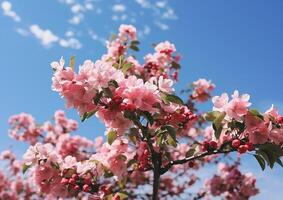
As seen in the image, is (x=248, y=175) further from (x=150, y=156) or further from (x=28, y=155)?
(x=28, y=155)

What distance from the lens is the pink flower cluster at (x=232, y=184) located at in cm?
736

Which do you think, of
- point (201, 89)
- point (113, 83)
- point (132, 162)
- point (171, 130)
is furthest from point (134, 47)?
point (113, 83)

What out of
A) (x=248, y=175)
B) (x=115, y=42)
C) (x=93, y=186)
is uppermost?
(x=115, y=42)

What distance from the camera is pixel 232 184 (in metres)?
7.77

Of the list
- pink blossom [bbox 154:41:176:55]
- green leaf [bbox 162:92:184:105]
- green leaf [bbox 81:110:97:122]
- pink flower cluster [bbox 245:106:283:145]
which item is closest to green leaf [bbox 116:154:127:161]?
green leaf [bbox 81:110:97:122]

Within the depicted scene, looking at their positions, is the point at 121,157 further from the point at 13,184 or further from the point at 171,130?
the point at 13,184

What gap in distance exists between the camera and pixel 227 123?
298 centimetres

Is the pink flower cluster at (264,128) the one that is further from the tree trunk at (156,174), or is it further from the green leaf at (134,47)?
the green leaf at (134,47)

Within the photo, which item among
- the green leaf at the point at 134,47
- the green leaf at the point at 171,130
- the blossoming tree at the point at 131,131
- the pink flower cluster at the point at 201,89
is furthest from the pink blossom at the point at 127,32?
the green leaf at the point at 171,130

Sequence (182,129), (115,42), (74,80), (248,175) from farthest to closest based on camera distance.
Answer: (248,175)
(115,42)
(182,129)
(74,80)

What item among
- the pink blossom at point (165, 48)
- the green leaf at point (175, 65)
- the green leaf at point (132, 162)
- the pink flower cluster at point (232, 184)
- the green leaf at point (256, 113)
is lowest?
the green leaf at point (256, 113)

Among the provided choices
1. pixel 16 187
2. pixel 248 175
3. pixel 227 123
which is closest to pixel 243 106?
pixel 227 123

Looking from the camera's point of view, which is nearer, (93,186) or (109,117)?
(109,117)

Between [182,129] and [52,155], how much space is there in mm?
1088
